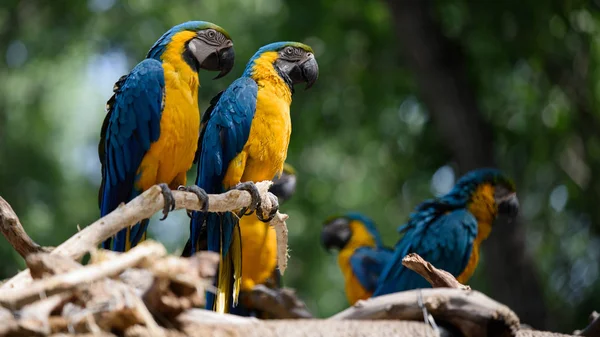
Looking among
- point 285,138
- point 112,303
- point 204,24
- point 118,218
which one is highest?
point 204,24

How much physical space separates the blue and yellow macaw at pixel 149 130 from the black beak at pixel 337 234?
2813 mm

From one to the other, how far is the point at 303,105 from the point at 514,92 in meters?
2.12

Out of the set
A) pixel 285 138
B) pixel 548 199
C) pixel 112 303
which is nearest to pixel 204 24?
pixel 285 138

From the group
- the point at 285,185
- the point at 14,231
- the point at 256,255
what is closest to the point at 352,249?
the point at 285,185

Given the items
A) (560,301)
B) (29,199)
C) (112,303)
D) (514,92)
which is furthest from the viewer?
(29,199)

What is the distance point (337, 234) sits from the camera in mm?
6289

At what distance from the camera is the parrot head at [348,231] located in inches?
245

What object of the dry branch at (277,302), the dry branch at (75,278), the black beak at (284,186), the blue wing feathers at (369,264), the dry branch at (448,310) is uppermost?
the black beak at (284,186)

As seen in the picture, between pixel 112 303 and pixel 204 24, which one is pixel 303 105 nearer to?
pixel 204 24

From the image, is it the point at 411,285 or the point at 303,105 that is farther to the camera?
the point at 303,105

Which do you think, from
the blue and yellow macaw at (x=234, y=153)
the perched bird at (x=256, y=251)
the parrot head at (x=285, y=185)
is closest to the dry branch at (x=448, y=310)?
the blue and yellow macaw at (x=234, y=153)

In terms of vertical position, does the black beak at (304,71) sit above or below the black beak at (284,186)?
above

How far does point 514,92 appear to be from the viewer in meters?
8.03

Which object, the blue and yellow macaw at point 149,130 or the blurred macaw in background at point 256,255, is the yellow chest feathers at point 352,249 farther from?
the blue and yellow macaw at point 149,130
